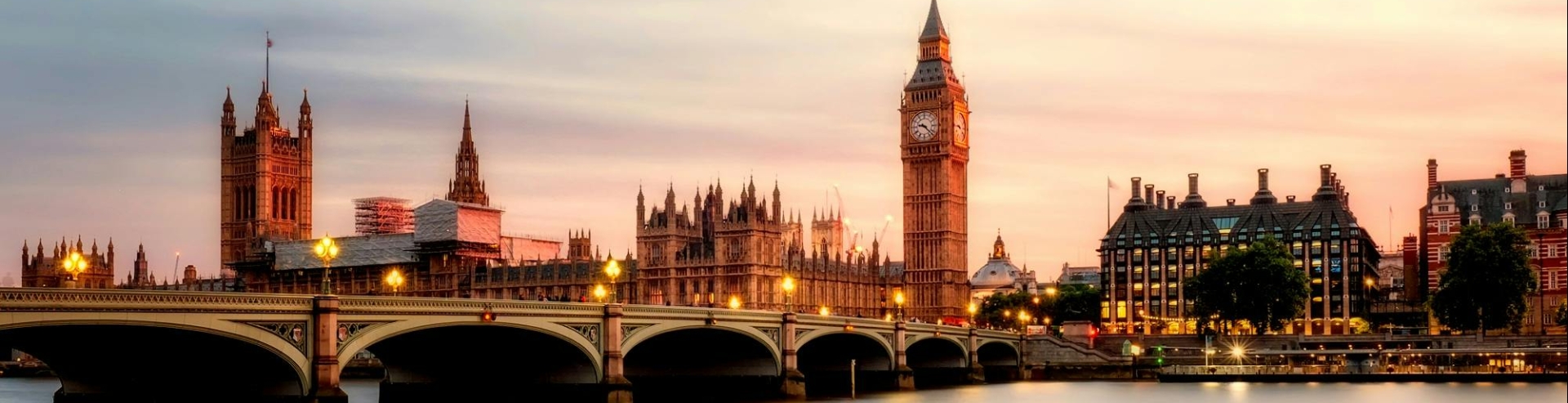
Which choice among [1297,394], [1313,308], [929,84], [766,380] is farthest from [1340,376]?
→ [929,84]

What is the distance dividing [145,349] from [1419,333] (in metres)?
113

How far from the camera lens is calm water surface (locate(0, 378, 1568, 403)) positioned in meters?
91.2

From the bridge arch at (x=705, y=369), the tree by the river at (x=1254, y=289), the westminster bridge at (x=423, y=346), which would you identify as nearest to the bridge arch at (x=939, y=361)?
the westminster bridge at (x=423, y=346)

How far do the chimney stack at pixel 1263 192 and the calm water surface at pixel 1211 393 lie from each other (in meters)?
62.5

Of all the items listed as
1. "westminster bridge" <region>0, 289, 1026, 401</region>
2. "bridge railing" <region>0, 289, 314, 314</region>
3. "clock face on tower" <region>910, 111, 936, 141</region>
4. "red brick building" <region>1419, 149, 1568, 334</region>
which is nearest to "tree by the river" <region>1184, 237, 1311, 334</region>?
"red brick building" <region>1419, 149, 1568, 334</region>

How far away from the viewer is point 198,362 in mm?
59031

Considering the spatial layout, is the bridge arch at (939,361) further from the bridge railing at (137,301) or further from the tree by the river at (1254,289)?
the bridge railing at (137,301)

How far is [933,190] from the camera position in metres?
175

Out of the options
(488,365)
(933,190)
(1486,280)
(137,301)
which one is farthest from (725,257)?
(137,301)

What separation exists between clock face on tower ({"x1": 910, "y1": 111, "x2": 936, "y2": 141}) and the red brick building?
42.6 metres

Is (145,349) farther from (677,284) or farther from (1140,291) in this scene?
(1140,291)

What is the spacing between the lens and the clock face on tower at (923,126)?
573 feet

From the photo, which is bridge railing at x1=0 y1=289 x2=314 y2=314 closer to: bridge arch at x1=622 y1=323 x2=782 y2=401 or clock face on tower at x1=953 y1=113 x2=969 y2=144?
bridge arch at x1=622 y1=323 x2=782 y2=401

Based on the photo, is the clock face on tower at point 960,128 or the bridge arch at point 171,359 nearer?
the bridge arch at point 171,359
